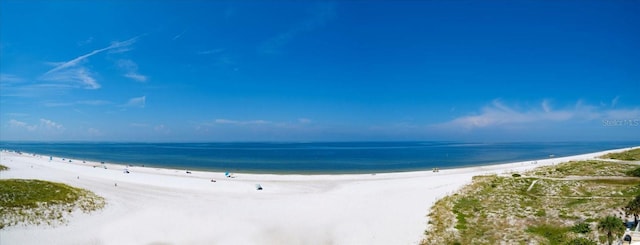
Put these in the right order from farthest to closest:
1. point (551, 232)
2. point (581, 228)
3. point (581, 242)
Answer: point (551, 232) → point (581, 228) → point (581, 242)

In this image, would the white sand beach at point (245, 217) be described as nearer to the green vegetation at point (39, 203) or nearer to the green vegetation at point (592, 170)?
the green vegetation at point (39, 203)

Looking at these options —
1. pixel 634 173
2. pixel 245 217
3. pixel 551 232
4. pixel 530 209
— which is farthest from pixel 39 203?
pixel 634 173

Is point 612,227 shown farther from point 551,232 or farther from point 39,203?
point 39,203

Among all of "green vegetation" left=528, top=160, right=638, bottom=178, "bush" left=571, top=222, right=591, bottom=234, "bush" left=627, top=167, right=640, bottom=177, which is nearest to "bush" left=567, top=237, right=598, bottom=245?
"bush" left=571, top=222, right=591, bottom=234

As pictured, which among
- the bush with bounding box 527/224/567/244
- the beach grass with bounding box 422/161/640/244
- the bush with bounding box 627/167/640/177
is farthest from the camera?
the bush with bounding box 627/167/640/177

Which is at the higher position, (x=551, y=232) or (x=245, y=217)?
(x=551, y=232)

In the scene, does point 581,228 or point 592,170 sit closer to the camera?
point 581,228

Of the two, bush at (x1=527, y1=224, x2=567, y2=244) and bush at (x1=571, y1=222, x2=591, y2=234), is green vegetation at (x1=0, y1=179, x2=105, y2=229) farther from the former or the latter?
bush at (x1=571, y1=222, x2=591, y2=234)

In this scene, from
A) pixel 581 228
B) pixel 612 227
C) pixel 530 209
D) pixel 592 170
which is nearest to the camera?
pixel 612 227

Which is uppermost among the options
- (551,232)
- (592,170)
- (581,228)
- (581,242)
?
(592,170)
